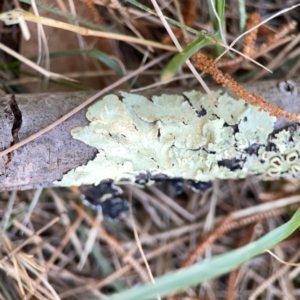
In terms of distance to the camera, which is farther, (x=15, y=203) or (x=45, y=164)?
(x=15, y=203)

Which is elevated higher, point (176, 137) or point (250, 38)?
point (250, 38)

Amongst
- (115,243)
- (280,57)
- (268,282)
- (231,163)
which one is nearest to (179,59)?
(231,163)

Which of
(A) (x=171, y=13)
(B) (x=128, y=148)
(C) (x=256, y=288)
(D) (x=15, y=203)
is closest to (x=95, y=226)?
(D) (x=15, y=203)

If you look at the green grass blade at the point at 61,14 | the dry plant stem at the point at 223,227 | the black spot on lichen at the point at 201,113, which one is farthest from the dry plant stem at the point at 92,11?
the dry plant stem at the point at 223,227

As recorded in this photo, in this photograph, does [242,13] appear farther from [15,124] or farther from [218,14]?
[15,124]

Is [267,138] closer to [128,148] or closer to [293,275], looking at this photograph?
[128,148]

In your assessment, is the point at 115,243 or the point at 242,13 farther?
the point at 115,243
